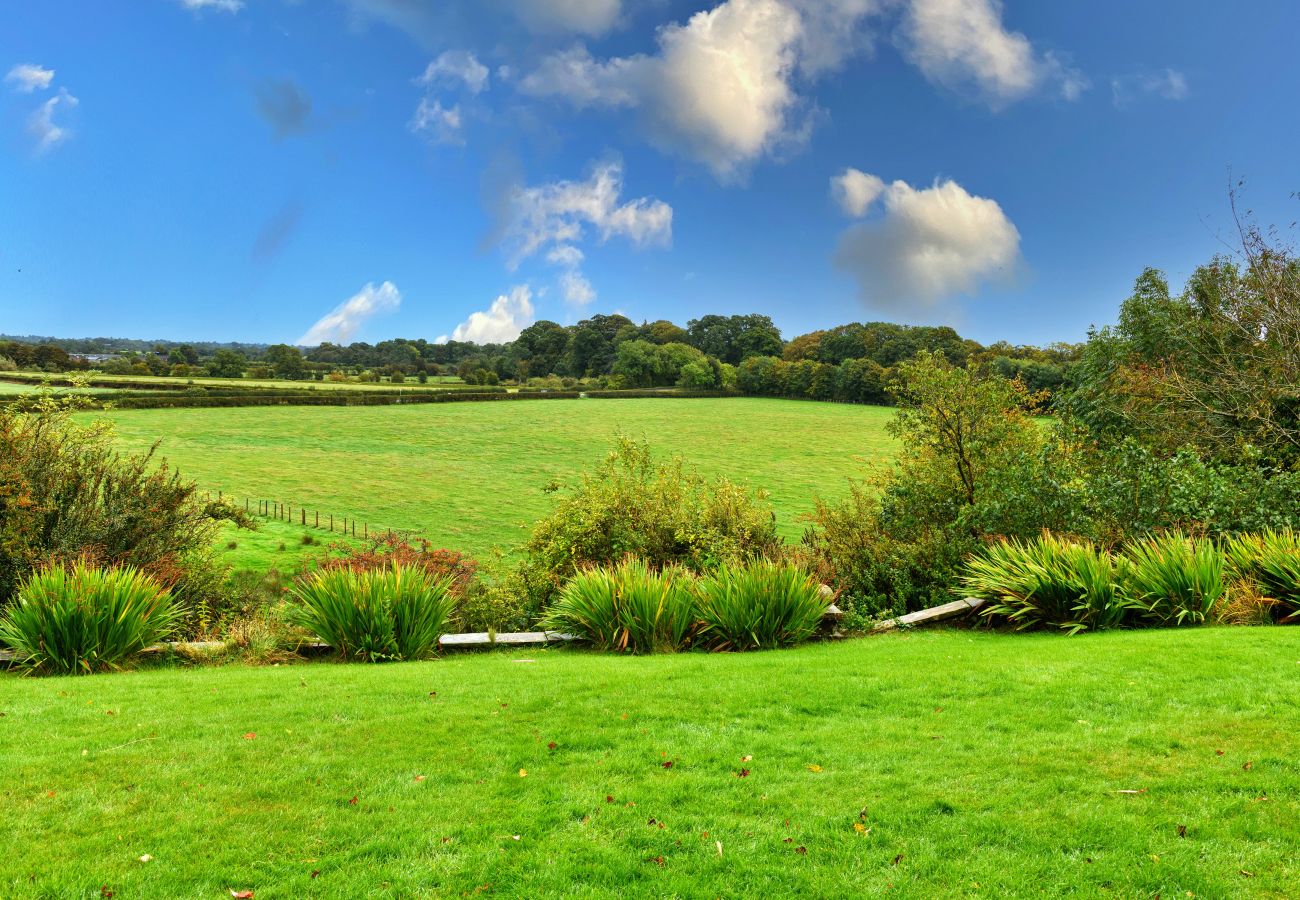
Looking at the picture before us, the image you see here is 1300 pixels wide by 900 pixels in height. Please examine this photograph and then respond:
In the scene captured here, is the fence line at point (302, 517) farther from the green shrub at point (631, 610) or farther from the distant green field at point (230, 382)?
the green shrub at point (631, 610)

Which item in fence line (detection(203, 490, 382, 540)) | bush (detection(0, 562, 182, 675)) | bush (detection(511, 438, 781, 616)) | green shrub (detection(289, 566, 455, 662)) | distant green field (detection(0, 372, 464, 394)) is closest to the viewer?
bush (detection(0, 562, 182, 675))

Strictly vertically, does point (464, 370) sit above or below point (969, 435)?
above

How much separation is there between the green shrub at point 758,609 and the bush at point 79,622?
24.3 feet

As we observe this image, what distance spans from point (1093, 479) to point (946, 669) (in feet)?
Result: 23.7

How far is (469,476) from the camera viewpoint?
39.6 m

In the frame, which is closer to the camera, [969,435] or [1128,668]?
[1128,668]

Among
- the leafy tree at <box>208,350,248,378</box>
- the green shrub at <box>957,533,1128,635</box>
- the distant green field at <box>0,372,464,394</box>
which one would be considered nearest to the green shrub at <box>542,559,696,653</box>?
the green shrub at <box>957,533,1128,635</box>

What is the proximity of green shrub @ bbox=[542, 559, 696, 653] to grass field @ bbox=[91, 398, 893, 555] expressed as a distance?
7.27 metres

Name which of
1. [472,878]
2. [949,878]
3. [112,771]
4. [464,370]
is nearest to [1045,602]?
[949,878]

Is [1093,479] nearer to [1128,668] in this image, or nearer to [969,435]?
[969,435]

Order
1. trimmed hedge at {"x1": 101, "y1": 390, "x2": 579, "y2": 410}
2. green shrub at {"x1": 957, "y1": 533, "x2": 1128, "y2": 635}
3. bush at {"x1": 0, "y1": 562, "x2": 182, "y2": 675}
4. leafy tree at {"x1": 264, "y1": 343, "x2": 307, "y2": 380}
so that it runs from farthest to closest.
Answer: leafy tree at {"x1": 264, "y1": 343, "x2": 307, "y2": 380}
trimmed hedge at {"x1": 101, "y1": 390, "x2": 579, "y2": 410}
green shrub at {"x1": 957, "y1": 533, "x2": 1128, "y2": 635}
bush at {"x1": 0, "y1": 562, "x2": 182, "y2": 675}

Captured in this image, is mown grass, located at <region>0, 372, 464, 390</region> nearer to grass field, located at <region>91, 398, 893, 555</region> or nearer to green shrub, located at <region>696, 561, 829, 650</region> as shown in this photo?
grass field, located at <region>91, 398, 893, 555</region>

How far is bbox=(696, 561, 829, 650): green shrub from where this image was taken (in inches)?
377

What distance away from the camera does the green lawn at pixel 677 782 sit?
146 inches
